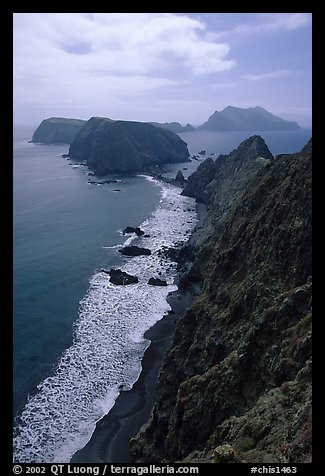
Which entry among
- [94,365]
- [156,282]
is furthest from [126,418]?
[156,282]

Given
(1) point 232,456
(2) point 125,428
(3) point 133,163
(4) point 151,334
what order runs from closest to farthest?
1. (1) point 232,456
2. (2) point 125,428
3. (4) point 151,334
4. (3) point 133,163

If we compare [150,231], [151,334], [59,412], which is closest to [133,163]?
[150,231]

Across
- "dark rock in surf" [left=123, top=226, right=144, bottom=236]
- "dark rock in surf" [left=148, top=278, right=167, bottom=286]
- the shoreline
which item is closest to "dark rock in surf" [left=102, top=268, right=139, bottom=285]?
"dark rock in surf" [left=148, top=278, right=167, bottom=286]

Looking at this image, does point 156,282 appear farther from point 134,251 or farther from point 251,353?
point 251,353

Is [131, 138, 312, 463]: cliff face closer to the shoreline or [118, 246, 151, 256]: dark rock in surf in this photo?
the shoreline

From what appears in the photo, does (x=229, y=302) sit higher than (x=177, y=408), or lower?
higher

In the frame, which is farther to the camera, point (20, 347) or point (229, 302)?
point (20, 347)
